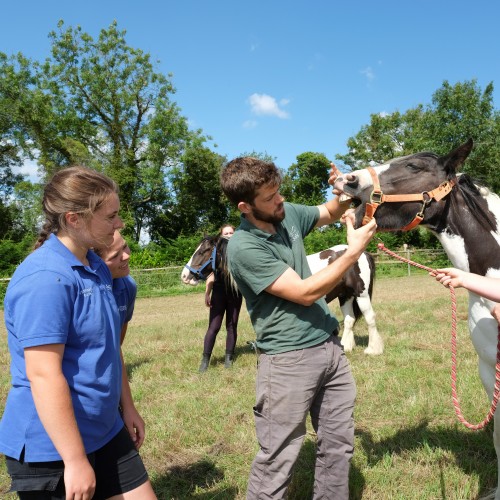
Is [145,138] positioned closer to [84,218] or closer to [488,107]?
[488,107]

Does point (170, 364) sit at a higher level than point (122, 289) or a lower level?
lower

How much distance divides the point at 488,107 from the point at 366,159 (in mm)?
11594

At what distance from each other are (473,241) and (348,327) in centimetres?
530

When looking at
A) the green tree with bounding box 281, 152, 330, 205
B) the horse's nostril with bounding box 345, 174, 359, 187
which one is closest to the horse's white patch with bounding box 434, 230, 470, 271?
the horse's nostril with bounding box 345, 174, 359, 187

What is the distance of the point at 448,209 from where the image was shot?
2.54m

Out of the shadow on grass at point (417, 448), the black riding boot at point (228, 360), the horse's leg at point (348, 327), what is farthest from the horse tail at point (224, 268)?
the shadow on grass at point (417, 448)


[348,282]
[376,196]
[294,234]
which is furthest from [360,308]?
[294,234]

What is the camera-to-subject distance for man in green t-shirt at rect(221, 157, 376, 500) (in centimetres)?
215

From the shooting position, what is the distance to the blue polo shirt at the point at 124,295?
2.25 meters

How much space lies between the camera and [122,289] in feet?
7.52

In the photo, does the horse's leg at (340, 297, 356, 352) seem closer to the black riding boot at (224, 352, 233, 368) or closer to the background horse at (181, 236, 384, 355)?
the background horse at (181, 236, 384, 355)

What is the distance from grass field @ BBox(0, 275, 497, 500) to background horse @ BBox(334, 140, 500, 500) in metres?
0.63

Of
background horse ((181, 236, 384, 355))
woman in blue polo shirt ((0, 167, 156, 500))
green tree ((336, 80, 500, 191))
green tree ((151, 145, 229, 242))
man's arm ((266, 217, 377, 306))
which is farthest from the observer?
green tree ((151, 145, 229, 242))

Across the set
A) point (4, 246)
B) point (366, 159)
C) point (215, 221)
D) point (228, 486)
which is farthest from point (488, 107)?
point (228, 486)
